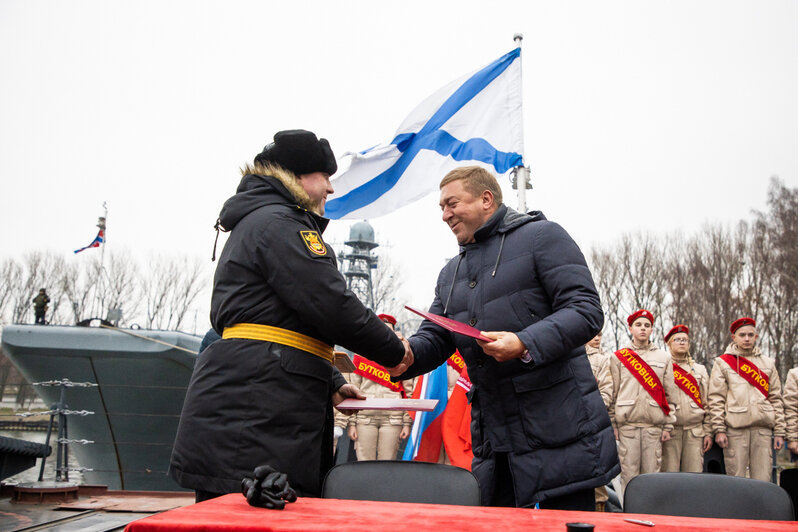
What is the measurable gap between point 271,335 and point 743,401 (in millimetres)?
6831

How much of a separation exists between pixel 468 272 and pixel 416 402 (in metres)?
0.78

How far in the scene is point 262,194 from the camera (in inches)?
104

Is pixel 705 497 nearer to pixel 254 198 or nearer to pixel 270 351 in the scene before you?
pixel 270 351

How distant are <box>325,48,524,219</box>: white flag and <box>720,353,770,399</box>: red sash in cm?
389

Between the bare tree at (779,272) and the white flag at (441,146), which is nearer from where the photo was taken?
the white flag at (441,146)

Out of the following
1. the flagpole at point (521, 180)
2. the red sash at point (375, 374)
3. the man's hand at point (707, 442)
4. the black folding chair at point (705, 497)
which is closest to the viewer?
the black folding chair at point (705, 497)

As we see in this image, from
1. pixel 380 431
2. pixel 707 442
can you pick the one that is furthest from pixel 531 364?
pixel 707 442

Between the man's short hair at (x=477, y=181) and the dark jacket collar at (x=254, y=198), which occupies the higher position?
the man's short hair at (x=477, y=181)

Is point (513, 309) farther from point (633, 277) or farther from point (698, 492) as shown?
point (633, 277)

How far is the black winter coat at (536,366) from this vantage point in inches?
98.3

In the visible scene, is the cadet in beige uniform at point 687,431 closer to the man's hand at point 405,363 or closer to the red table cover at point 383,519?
the man's hand at point 405,363

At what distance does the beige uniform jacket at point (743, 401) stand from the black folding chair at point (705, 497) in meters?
5.94

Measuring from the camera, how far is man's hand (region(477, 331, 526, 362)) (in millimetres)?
2420

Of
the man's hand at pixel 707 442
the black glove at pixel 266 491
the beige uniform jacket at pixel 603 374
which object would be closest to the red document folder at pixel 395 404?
the black glove at pixel 266 491
